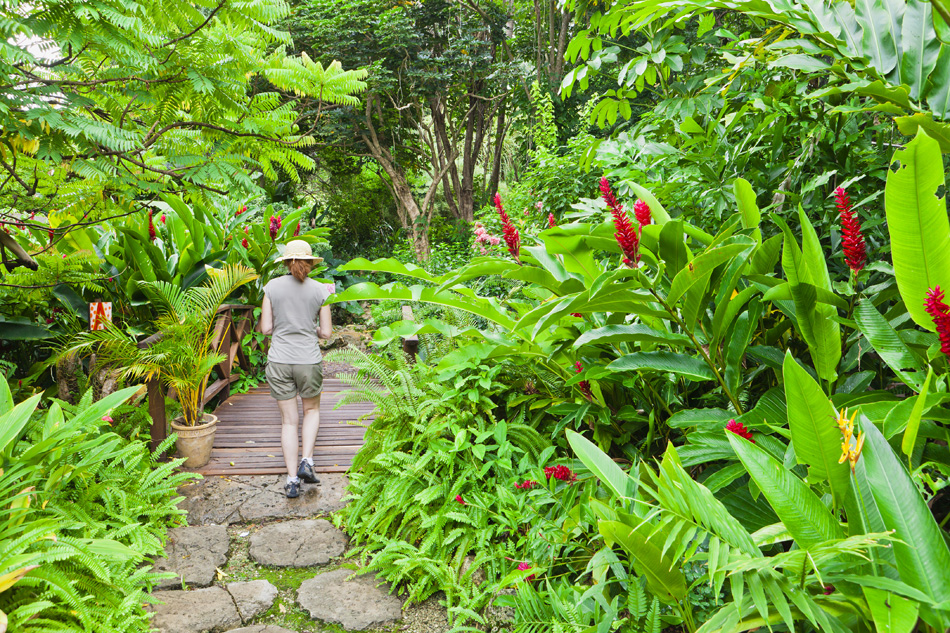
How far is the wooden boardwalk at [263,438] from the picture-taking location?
4.01 metres

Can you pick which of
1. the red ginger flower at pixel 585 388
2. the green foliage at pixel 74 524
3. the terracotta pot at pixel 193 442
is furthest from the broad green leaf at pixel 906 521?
the terracotta pot at pixel 193 442

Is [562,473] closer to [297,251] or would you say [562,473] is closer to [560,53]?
[297,251]

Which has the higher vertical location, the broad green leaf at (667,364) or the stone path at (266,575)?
the broad green leaf at (667,364)

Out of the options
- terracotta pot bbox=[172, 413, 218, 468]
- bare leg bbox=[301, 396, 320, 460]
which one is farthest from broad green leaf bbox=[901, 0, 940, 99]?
terracotta pot bbox=[172, 413, 218, 468]

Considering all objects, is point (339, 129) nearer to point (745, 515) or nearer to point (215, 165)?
point (215, 165)

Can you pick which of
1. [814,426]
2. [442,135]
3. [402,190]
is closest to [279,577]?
[814,426]

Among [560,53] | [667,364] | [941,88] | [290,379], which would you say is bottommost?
[290,379]

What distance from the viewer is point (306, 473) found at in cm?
371

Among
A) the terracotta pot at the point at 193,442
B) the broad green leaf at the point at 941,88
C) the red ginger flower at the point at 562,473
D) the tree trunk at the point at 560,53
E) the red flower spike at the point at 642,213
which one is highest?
the tree trunk at the point at 560,53

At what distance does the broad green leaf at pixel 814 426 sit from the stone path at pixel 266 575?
1.67 metres

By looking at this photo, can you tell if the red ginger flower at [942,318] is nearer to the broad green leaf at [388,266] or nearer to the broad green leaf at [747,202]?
the broad green leaf at [747,202]

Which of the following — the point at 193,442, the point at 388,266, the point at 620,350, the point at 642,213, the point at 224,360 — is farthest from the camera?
the point at 224,360

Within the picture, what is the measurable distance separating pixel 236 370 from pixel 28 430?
2822mm

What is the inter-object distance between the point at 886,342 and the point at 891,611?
72 cm
